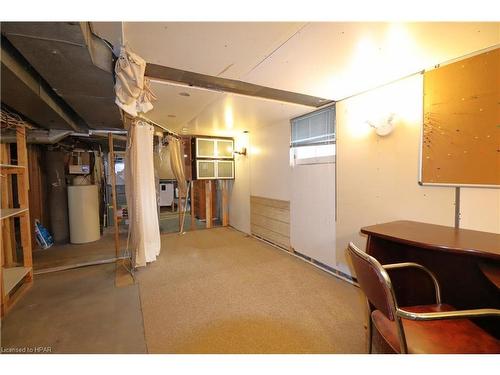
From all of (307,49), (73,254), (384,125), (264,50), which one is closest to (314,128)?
(384,125)

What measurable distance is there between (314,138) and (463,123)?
5.13 feet

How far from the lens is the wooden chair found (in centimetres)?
91

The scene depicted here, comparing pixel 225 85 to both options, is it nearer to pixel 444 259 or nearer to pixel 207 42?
pixel 207 42

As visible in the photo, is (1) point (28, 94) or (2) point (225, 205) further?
(2) point (225, 205)

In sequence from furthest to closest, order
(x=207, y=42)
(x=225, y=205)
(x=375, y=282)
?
1. (x=225, y=205)
2. (x=207, y=42)
3. (x=375, y=282)

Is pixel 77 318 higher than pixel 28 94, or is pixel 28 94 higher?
pixel 28 94

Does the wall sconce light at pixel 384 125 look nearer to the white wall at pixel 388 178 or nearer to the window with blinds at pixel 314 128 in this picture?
the white wall at pixel 388 178

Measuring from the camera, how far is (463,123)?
160 centimetres

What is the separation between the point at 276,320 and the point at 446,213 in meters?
1.63

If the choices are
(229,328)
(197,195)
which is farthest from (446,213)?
(197,195)

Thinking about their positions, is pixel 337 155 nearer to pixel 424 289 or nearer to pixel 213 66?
pixel 424 289

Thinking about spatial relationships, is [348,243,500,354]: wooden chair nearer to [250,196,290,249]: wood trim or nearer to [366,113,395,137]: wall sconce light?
[366,113,395,137]: wall sconce light
